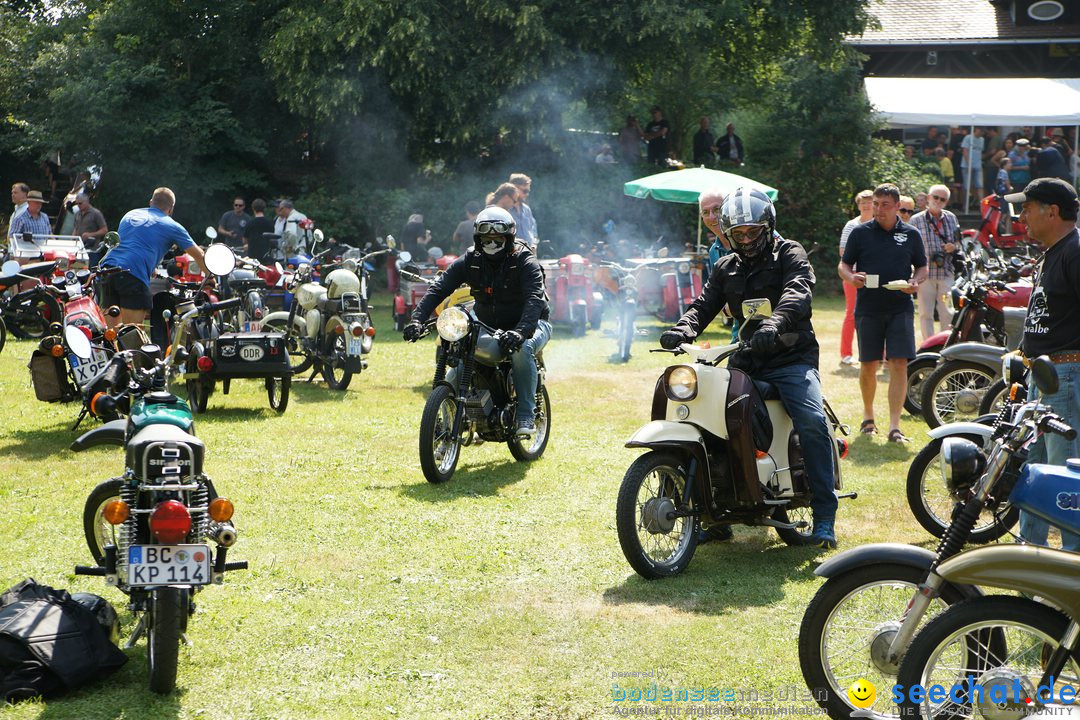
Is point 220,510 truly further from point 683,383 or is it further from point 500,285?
point 500,285

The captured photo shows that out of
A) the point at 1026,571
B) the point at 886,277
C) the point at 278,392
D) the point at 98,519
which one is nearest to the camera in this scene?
the point at 1026,571

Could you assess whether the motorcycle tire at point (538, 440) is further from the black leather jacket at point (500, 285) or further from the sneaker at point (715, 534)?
the sneaker at point (715, 534)

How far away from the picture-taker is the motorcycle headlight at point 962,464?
4.12m

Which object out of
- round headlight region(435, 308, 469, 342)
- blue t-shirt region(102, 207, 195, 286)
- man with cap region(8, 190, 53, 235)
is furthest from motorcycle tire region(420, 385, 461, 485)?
man with cap region(8, 190, 53, 235)

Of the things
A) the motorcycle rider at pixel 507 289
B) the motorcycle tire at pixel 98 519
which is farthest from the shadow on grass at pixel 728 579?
the motorcycle tire at pixel 98 519

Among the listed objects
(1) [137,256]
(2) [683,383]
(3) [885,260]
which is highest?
(1) [137,256]

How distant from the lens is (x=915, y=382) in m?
10.1

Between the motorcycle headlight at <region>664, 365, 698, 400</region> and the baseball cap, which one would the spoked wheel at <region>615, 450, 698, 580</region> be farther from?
the baseball cap

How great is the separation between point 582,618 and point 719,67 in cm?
2351

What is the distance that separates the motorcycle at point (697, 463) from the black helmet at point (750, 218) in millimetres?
371

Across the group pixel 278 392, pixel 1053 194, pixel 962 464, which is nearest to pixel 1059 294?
pixel 1053 194

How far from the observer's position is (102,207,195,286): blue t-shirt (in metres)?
9.82

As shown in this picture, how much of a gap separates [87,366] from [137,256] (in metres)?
1.29

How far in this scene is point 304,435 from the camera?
31.4 feet
